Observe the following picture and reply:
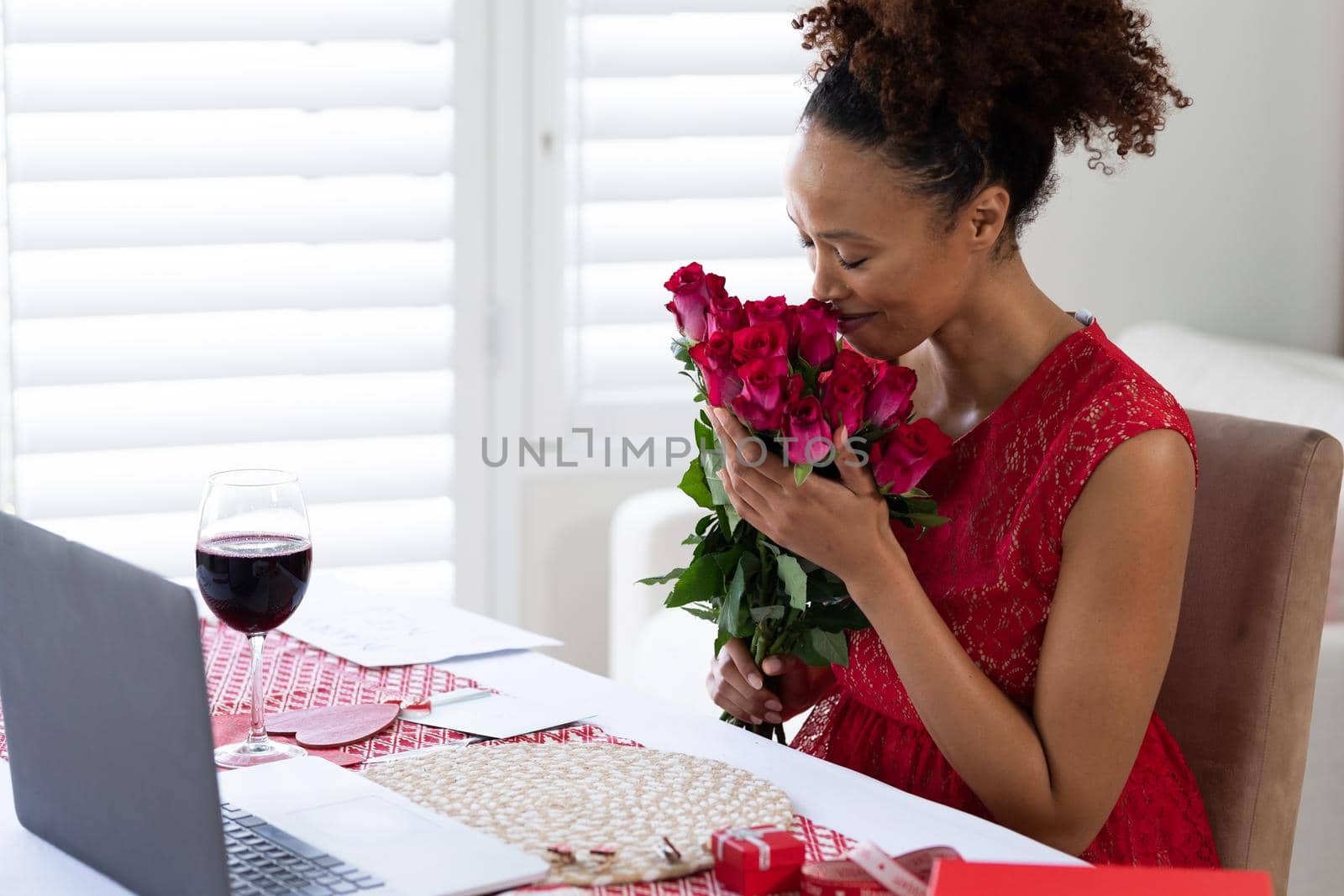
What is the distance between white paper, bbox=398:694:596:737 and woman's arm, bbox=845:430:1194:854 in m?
0.26

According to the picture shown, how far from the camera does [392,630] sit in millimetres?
1524

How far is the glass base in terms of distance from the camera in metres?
1.14

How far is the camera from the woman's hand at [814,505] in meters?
1.20

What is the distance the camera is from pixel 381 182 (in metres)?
2.71

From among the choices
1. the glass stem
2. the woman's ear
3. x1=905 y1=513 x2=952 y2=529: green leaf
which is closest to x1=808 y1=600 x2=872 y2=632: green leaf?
x1=905 y1=513 x2=952 y2=529: green leaf

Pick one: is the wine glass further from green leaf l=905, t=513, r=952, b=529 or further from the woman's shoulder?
the woman's shoulder

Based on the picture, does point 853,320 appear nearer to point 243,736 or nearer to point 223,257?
point 243,736

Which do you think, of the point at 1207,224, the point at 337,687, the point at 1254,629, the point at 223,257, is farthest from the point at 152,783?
the point at 1207,224

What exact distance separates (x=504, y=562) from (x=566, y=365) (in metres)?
0.39

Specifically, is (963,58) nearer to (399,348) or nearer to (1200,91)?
(399,348)

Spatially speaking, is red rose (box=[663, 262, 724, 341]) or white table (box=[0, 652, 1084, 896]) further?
red rose (box=[663, 262, 724, 341])

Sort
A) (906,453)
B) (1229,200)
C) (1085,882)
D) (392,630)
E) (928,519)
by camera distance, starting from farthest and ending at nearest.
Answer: (1229,200) < (392,630) < (928,519) < (906,453) < (1085,882)

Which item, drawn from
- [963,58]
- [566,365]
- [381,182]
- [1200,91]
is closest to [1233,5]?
[1200,91]

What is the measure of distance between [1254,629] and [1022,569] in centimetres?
25
